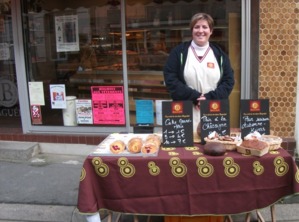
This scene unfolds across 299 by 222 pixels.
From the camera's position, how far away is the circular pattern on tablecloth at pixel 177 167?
2.87 m

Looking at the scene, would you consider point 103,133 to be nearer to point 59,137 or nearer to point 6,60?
point 59,137

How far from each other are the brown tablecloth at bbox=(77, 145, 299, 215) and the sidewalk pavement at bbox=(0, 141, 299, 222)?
906 mm

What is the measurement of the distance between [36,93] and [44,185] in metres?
1.73

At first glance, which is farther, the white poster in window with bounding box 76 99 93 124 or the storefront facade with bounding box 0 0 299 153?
the white poster in window with bounding box 76 99 93 124

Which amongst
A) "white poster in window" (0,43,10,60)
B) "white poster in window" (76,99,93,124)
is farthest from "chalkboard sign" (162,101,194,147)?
"white poster in window" (0,43,10,60)

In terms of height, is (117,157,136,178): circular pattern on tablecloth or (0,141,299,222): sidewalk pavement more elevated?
(117,157,136,178): circular pattern on tablecloth

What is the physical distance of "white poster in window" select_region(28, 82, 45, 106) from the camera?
5969 mm

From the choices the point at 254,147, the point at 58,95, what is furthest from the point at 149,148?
the point at 58,95

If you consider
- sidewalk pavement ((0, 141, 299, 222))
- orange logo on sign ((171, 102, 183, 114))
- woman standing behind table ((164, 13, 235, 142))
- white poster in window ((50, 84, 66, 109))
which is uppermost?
woman standing behind table ((164, 13, 235, 142))

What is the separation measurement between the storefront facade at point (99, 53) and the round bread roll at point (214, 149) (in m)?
2.41

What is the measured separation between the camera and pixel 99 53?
596cm

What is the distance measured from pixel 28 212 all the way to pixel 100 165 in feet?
5.39

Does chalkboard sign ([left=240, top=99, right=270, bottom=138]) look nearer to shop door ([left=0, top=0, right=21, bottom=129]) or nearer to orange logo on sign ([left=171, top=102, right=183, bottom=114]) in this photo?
orange logo on sign ([left=171, top=102, right=183, bottom=114])

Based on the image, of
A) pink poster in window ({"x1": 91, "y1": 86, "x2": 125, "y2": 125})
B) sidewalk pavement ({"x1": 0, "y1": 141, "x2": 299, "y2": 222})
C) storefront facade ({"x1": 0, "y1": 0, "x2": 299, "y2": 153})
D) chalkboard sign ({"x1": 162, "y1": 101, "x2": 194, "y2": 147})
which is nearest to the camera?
chalkboard sign ({"x1": 162, "y1": 101, "x2": 194, "y2": 147})
